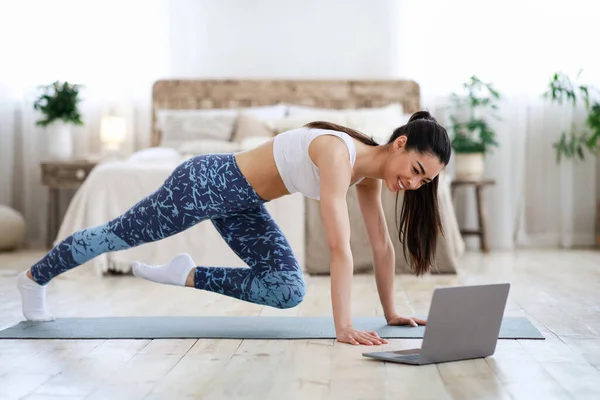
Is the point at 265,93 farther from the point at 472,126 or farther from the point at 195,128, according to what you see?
the point at 472,126

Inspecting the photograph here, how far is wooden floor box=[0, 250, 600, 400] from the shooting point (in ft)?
6.27

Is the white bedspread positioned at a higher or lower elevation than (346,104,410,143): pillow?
lower

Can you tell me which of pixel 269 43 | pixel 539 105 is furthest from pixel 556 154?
Result: pixel 269 43

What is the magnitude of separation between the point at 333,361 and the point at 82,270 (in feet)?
8.29

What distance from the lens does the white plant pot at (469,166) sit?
5.63m

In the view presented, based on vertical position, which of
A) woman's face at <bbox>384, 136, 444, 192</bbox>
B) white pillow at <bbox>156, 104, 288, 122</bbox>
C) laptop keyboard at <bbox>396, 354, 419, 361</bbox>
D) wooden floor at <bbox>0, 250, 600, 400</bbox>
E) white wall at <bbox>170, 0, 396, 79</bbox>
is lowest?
wooden floor at <bbox>0, 250, 600, 400</bbox>

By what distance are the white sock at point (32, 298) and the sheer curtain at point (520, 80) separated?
379 cm

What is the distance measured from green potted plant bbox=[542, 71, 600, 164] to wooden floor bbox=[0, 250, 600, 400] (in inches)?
99.3

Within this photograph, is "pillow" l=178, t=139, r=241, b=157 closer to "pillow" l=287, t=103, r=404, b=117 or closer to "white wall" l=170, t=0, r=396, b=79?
"pillow" l=287, t=103, r=404, b=117

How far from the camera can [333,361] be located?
7.22ft

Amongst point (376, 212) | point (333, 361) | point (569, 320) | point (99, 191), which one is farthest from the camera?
point (99, 191)

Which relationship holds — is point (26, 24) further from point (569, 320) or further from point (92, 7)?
point (569, 320)

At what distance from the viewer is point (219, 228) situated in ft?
8.86

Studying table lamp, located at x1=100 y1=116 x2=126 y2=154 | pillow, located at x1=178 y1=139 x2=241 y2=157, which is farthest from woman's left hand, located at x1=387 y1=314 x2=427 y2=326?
table lamp, located at x1=100 y1=116 x2=126 y2=154
